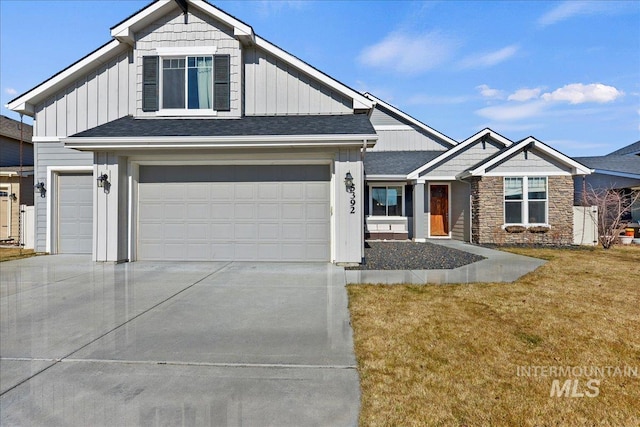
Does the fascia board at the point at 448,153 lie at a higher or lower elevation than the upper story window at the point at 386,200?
higher

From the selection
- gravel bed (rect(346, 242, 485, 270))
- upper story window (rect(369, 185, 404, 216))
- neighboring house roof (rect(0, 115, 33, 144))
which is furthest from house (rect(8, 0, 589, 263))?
neighboring house roof (rect(0, 115, 33, 144))

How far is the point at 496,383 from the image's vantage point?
9.55 feet

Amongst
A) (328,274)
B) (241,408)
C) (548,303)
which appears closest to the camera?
(241,408)

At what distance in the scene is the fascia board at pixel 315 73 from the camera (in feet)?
32.0

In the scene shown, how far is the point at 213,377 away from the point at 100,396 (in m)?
0.91

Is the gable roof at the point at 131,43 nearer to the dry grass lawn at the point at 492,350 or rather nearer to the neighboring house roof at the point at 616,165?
the dry grass lawn at the point at 492,350

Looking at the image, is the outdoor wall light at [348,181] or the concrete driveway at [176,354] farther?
the outdoor wall light at [348,181]

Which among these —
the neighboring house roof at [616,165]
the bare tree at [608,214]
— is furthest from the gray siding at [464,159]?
the neighboring house roof at [616,165]

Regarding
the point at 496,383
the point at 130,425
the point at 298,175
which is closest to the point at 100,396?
the point at 130,425

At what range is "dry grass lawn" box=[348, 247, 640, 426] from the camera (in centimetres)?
253

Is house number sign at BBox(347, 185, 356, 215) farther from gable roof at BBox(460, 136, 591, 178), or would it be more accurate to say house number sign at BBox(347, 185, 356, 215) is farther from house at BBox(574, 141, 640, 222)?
house at BBox(574, 141, 640, 222)

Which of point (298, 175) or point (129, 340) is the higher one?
point (298, 175)

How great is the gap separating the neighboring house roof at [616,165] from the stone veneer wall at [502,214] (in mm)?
4201

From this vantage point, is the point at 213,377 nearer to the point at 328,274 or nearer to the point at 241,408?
the point at 241,408
